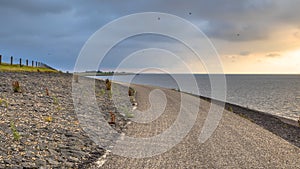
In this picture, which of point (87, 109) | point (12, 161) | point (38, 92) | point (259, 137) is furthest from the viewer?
point (38, 92)

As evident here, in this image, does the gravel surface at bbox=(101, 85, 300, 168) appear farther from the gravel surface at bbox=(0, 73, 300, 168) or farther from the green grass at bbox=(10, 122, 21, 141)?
the green grass at bbox=(10, 122, 21, 141)

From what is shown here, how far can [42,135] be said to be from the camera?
10023 millimetres

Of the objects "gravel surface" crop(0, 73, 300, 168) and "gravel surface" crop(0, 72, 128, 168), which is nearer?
"gravel surface" crop(0, 72, 128, 168)

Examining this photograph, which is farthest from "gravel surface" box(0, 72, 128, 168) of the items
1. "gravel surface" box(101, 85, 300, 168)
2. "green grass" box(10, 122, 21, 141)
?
"gravel surface" box(101, 85, 300, 168)

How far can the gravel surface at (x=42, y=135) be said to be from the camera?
8062 mm

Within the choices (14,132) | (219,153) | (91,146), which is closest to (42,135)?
(14,132)

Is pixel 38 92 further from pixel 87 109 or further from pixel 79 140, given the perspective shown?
pixel 79 140

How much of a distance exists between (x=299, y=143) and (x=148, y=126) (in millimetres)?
7646

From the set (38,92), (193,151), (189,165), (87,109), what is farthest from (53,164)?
(38,92)

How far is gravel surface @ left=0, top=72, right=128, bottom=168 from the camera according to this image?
8.06m

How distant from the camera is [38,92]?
1803cm

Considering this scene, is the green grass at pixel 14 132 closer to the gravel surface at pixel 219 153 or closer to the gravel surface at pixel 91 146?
the gravel surface at pixel 91 146

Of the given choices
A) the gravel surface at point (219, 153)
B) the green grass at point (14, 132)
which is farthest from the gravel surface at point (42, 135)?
the gravel surface at point (219, 153)

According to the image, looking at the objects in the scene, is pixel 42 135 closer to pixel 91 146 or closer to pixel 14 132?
pixel 14 132
